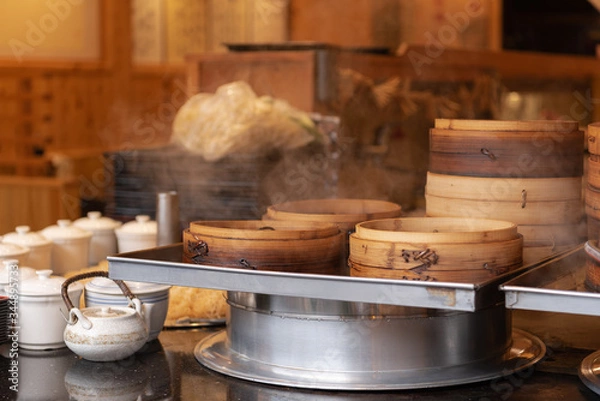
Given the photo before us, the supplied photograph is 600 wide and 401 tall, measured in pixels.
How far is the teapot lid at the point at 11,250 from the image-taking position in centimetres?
257

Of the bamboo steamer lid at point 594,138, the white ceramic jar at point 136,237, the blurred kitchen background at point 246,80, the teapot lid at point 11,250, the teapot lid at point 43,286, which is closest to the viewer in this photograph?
the bamboo steamer lid at point 594,138

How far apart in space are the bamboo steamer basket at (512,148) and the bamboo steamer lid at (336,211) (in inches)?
8.3

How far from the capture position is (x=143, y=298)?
90.2 inches

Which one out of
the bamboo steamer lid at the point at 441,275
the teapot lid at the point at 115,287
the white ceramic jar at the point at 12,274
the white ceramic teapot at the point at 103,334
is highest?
the bamboo steamer lid at the point at 441,275

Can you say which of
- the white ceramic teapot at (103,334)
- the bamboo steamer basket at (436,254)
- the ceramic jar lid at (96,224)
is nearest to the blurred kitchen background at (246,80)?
the ceramic jar lid at (96,224)

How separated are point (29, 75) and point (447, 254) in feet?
15.6

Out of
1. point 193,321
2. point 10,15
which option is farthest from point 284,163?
point 10,15

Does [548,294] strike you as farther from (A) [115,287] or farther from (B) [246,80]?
(B) [246,80]

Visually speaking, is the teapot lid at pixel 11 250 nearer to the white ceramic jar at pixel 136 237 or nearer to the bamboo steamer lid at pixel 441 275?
the white ceramic jar at pixel 136 237

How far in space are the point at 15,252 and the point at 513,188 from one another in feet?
4.76

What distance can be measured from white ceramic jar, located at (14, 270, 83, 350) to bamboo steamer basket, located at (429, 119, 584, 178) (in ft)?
3.45

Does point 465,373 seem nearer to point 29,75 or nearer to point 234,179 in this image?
point 234,179

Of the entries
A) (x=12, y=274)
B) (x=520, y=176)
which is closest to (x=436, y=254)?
(x=520, y=176)

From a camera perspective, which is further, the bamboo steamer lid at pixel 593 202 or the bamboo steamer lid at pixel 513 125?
the bamboo steamer lid at pixel 513 125
